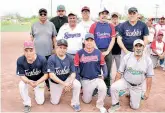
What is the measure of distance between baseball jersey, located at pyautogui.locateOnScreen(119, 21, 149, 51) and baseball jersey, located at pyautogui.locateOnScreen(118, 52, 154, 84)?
618mm

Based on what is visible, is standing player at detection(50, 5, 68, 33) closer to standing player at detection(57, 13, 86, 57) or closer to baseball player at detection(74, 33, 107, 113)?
standing player at detection(57, 13, 86, 57)

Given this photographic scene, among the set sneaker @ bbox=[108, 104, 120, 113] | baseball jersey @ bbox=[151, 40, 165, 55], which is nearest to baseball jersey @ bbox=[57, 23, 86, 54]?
sneaker @ bbox=[108, 104, 120, 113]

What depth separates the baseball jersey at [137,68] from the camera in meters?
5.60

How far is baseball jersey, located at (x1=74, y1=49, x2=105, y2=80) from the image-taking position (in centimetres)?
575

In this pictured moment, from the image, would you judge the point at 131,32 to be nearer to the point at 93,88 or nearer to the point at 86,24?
the point at 86,24

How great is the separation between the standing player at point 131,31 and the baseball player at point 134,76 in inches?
23.4

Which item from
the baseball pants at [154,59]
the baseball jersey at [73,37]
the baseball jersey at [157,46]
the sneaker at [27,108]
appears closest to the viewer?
the sneaker at [27,108]

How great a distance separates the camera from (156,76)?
870 cm

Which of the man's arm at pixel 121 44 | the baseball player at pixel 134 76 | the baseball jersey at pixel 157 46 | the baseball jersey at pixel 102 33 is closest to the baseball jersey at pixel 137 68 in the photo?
the baseball player at pixel 134 76

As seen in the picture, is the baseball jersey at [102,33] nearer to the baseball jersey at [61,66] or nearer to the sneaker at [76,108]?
the baseball jersey at [61,66]

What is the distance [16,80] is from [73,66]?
9.10ft

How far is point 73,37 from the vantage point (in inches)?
240

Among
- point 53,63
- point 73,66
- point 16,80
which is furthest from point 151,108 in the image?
point 16,80

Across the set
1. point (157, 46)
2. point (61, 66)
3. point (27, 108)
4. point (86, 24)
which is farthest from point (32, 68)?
point (157, 46)
